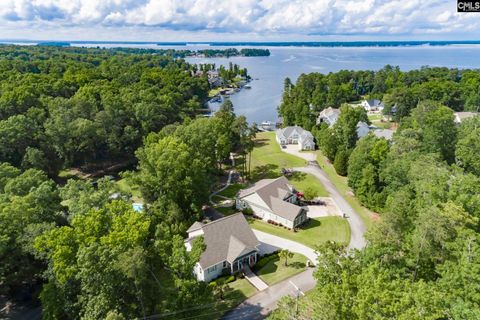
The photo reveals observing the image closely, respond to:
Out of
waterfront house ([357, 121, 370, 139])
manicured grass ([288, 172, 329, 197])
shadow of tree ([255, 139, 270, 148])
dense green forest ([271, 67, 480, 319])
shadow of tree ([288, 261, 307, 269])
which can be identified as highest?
→ dense green forest ([271, 67, 480, 319])

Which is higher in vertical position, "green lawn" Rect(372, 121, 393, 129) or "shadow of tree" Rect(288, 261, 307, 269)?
"green lawn" Rect(372, 121, 393, 129)

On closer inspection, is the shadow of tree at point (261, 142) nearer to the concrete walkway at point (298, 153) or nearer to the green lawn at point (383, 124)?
the concrete walkway at point (298, 153)

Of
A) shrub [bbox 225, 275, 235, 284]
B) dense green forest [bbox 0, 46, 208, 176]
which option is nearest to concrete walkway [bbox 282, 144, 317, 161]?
dense green forest [bbox 0, 46, 208, 176]

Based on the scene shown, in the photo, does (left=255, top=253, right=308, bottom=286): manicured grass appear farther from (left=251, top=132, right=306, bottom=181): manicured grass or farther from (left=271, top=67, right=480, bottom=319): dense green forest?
(left=251, top=132, right=306, bottom=181): manicured grass

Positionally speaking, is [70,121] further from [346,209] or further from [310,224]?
[346,209]

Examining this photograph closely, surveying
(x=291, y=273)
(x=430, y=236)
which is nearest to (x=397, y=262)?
(x=430, y=236)

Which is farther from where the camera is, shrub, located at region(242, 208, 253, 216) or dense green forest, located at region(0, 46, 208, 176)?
dense green forest, located at region(0, 46, 208, 176)

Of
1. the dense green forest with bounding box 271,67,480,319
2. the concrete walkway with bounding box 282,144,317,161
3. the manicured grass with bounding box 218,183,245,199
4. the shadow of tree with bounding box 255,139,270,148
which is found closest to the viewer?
the dense green forest with bounding box 271,67,480,319

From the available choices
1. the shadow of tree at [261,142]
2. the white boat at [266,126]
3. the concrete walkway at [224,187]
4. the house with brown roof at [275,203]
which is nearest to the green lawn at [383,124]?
the white boat at [266,126]
